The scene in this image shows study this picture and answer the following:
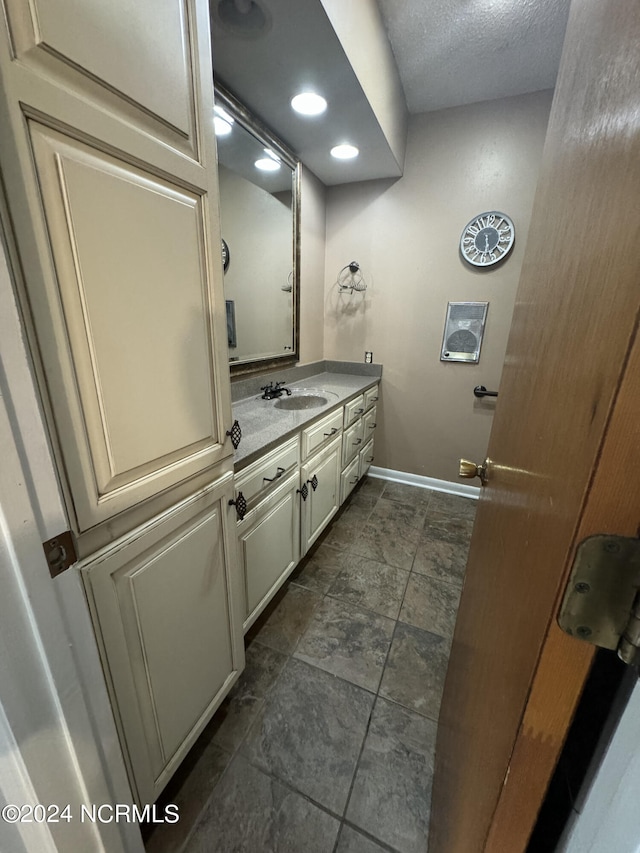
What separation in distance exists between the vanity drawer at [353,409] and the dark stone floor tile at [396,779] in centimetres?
141

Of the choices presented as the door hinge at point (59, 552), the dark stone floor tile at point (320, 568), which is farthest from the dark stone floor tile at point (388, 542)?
the door hinge at point (59, 552)

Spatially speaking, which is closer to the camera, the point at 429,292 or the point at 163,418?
the point at 163,418

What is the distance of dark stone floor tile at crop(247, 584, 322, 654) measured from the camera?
147 centimetres

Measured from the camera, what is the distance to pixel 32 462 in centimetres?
47

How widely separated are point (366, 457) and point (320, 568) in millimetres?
1065

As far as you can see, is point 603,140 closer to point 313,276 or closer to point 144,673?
point 144,673

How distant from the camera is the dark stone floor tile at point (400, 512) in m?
2.36

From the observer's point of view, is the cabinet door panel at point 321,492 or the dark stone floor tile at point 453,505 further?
the dark stone floor tile at point 453,505

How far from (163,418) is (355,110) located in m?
1.79

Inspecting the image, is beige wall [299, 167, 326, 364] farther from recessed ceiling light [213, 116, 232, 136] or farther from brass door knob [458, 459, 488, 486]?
brass door knob [458, 459, 488, 486]

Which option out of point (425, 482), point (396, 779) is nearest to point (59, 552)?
point (396, 779)

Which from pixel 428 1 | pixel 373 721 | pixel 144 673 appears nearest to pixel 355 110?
pixel 428 1

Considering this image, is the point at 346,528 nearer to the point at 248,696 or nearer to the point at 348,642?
the point at 348,642

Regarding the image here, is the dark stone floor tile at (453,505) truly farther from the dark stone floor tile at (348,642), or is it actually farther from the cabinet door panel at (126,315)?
the cabinet door panel at (126,315)
